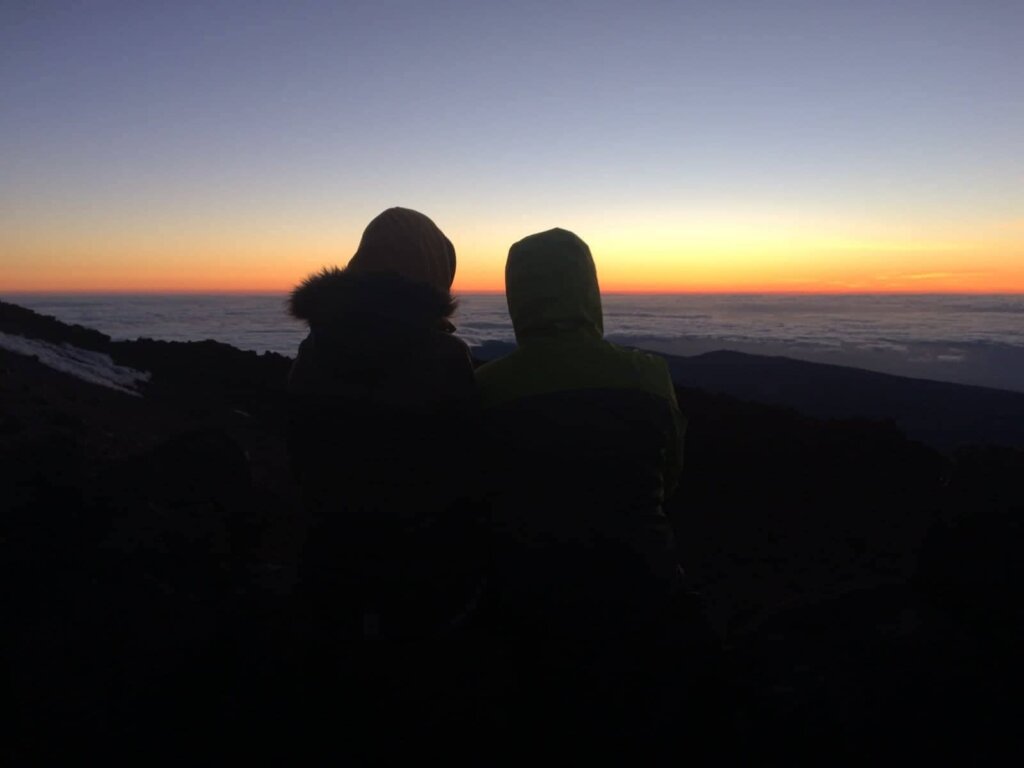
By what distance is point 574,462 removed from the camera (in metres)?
2.13

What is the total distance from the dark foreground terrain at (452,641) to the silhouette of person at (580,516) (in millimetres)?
83

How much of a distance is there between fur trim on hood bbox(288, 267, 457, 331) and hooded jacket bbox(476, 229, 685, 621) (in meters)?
0.28

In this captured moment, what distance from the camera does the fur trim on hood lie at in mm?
2088

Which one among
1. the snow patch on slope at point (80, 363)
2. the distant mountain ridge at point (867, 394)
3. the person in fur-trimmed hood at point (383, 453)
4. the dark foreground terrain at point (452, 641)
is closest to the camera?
the person in fur-trimmed hood at point (383, 453)

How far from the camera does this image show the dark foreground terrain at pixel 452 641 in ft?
7.20

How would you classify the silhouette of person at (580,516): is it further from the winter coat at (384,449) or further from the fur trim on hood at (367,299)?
the fur trim on hood at (367,299)

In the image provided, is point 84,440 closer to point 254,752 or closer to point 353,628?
point 254,752

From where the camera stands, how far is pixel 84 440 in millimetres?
9102

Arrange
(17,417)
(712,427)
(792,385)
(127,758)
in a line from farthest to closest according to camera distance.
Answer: (792,385)
(712,427)
(17,417)
(127,758)

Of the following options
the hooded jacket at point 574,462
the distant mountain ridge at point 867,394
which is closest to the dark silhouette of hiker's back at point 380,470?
the hooded jacket at point 574,462

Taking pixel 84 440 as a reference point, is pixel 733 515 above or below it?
below

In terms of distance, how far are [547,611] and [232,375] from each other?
1765 centimetres

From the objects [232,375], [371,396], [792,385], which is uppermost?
[371,396]

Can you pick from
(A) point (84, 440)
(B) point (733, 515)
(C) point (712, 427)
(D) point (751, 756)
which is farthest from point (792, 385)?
(D) point (751, 756)
